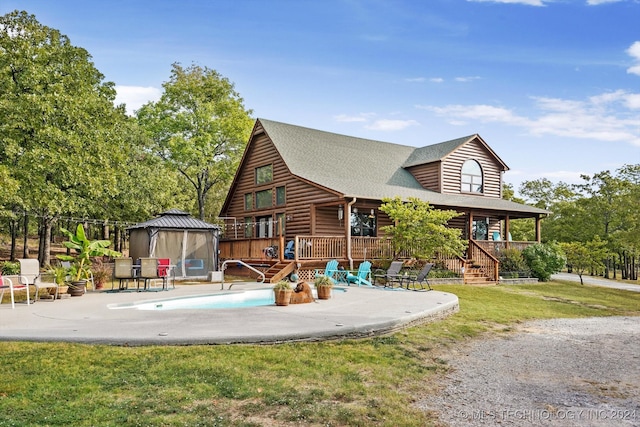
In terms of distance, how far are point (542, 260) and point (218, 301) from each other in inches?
661

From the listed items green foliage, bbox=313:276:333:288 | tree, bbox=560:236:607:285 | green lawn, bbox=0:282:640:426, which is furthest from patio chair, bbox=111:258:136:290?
tree, bbox=560:236:607:285

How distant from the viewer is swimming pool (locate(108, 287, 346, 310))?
12594 millimetres

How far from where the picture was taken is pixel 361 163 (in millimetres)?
26359

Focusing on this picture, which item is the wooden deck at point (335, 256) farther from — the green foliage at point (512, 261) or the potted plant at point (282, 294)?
the potted plant at point (282, 294)

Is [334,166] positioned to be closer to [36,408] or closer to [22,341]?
[22,341]

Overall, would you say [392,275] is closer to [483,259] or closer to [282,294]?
[282,294]

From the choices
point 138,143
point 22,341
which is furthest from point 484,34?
point 138,143

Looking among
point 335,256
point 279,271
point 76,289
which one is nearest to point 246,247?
point 279,271

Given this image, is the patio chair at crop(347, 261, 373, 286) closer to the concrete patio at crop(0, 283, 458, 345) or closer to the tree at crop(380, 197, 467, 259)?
the tree at crop(380, 197, 467, 259)

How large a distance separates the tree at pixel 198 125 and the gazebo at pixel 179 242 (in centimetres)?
1090

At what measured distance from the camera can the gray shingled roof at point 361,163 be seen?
2295cm

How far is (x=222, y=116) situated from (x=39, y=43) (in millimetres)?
13691

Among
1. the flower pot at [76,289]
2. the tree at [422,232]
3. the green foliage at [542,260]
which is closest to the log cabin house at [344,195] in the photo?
the green foliage at [542,260]

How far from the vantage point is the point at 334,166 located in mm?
24859
